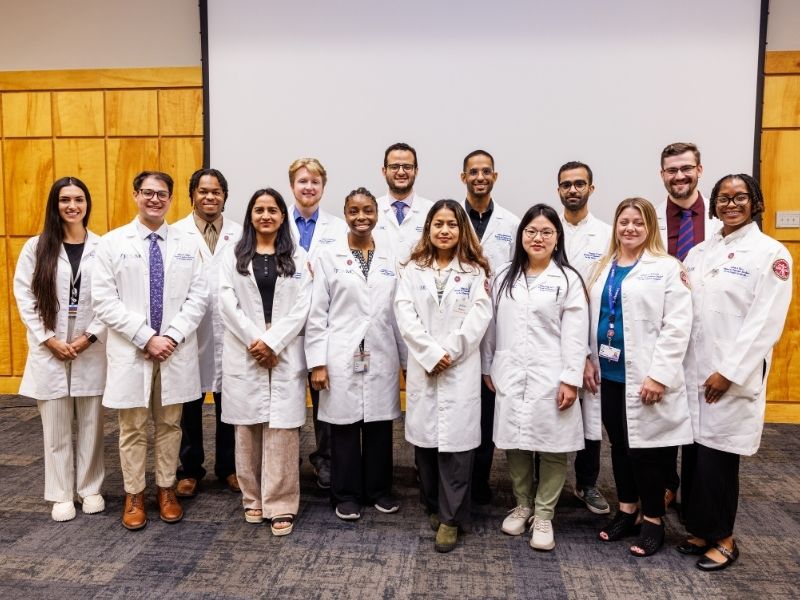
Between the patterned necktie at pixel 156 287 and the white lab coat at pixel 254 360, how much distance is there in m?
0.29

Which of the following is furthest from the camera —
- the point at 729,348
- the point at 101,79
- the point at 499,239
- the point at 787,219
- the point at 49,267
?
the point at 101,79

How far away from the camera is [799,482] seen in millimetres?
3238

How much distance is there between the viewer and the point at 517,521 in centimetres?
262

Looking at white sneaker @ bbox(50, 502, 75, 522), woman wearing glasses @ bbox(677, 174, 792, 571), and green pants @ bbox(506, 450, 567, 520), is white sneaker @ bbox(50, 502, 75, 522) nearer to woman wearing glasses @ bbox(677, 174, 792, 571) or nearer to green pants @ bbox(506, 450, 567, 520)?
green pants @ bbox(506, 450, 567, 520)

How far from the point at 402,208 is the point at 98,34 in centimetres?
323

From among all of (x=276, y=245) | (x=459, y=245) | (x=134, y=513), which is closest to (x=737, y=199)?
(x=459, y=245)

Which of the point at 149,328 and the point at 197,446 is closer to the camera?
the point at 149,328

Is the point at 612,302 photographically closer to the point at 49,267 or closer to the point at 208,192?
the point at 208,192

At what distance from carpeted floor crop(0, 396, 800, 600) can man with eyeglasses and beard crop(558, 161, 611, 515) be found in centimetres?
10

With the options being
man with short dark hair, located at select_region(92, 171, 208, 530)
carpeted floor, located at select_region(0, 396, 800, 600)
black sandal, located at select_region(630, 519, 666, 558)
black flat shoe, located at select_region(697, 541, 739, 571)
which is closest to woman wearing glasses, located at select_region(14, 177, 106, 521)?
man with short dark hair, located at select_region(92, 171, 208, 530)

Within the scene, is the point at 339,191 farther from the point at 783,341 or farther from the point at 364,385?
the point at 783,341

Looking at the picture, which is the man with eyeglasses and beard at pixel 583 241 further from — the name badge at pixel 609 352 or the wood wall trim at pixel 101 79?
the wood wall trim at pixel 101 79

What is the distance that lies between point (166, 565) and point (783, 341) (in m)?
4.43

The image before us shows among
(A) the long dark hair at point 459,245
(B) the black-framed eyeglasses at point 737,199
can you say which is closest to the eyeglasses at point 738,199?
(B) the black-framed eyeglasses at point 737,199
